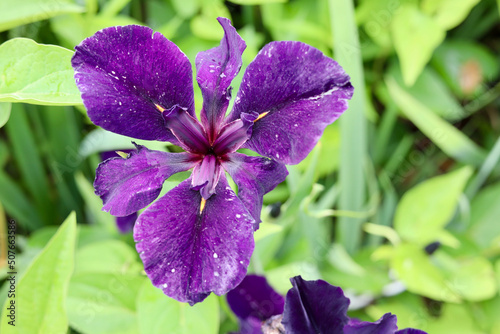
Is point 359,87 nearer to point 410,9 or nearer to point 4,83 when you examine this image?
point 410,9

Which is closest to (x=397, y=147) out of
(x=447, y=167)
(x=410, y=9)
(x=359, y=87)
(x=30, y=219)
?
(x=447, y=167)

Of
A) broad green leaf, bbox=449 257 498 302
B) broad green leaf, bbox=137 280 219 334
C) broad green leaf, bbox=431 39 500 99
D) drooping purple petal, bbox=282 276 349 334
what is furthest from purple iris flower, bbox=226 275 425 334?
broad green leaf, bbox=431 39 500 99

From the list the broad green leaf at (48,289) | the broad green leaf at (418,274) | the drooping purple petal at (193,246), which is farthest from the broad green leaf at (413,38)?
the broad green leaf at (48,289)

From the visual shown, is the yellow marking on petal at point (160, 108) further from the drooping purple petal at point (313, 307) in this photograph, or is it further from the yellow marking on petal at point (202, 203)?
the drooping purple petal at point (313, 307)

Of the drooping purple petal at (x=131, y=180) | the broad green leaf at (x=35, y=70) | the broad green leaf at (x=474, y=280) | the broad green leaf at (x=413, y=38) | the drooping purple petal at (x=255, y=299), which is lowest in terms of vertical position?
the broad green leaf at (x=474, y=280)

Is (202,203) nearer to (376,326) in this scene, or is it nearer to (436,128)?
(376,326)

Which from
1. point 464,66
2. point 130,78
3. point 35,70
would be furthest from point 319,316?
point 464,66
